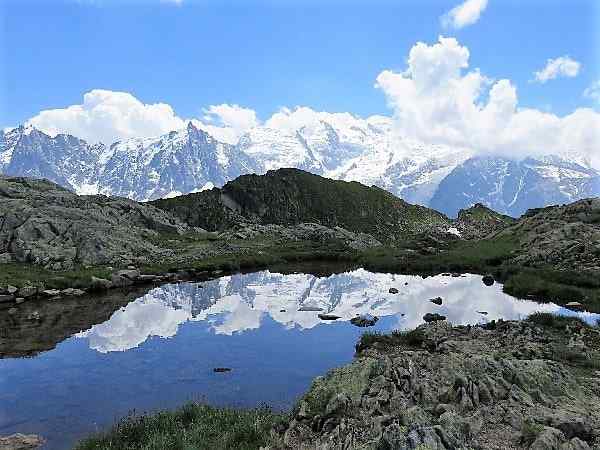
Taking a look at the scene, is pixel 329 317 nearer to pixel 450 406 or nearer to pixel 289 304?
pixel 289 304

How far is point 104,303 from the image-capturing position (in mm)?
54781

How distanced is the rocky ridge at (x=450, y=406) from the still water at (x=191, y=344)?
6.83 m

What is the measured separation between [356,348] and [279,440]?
18481mm

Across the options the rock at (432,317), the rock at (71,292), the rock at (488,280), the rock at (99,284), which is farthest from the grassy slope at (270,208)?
the rock at (432,317)

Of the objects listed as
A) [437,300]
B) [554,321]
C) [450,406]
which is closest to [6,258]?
[437,300]

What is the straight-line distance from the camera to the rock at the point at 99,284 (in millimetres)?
60850

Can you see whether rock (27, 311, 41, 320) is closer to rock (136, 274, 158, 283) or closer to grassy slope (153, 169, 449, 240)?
rock (136, 274, 158, 283)

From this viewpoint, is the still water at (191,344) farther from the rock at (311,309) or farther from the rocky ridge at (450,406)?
the rocky ridge at (450,406)

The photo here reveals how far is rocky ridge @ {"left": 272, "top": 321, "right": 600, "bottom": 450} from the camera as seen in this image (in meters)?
15.5

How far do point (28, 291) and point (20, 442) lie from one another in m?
37.5

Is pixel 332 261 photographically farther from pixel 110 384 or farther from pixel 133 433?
pixel 133 433

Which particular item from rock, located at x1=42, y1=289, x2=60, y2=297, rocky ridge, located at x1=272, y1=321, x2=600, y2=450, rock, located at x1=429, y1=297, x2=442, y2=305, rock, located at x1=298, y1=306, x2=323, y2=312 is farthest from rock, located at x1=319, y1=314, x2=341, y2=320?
rock, located at x1=42, y1=289, x2=60, y2=297

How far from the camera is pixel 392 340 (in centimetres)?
3534

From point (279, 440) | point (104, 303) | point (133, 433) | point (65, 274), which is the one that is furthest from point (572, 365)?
point (65, 274)
